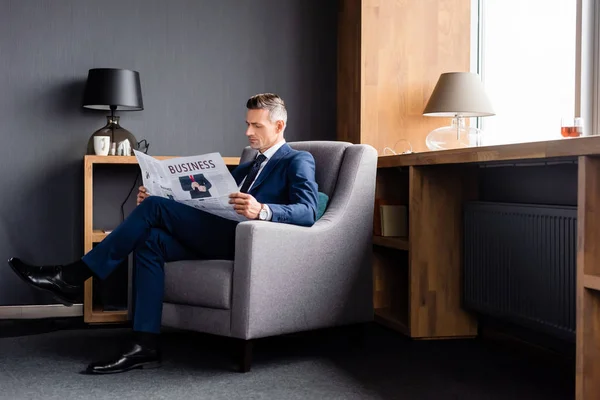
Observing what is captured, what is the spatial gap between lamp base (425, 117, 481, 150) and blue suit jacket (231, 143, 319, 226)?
0.99 metres

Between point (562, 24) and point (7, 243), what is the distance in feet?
9.45

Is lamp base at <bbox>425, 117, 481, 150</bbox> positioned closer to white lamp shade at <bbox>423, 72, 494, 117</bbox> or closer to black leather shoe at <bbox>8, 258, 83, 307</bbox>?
white lamp shade at <bbox>423, 72, 494, 117</bbox>

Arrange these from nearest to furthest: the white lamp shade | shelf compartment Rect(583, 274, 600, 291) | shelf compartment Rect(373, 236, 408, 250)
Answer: shelf compartment Rect(583, 274, 600, 291) → shelf compartment Rect(373, 236, 408, 250) → the white lamp shade

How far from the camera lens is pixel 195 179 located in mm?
2459

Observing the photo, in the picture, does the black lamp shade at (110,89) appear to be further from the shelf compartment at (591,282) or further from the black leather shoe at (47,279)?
the shelf compartment at (591,282)

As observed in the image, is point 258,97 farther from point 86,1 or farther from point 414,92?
point 86,1

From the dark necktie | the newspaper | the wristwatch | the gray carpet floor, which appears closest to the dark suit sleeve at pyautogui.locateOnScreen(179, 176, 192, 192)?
the newspaper

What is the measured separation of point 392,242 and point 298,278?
31.4 inches

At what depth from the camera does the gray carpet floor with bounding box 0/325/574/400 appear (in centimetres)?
225

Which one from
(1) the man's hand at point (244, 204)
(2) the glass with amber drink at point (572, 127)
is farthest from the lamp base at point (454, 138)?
(1) the man's hand at point (244, 204)

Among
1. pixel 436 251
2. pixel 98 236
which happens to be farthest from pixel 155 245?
pixel 436 251

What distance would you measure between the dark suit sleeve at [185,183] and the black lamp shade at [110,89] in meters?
1.09

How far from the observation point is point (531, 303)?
2547 mm

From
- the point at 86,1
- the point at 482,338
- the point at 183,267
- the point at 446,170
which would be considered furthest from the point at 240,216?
the point at 86,1
